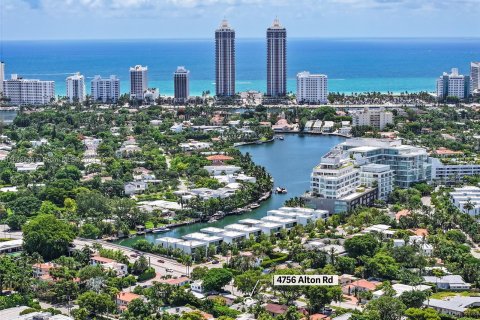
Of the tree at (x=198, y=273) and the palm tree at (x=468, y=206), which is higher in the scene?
the palm tree at (x=468, y=206)

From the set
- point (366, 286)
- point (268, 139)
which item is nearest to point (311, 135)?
point (268, 139)

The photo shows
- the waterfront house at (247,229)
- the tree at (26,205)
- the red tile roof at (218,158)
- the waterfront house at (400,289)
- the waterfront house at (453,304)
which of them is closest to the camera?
the waterfront house at (453,304)

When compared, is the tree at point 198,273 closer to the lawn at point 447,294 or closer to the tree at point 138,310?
the tree at point 138,310

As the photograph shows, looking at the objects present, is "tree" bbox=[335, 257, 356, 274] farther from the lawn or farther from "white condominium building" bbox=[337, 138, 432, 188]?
"white condominium building" bbox=[337, 138, 432, 188]

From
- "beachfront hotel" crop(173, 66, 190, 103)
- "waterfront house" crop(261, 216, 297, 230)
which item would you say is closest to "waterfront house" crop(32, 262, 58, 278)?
"waterfront house" crop(261, 216, 297, 230)

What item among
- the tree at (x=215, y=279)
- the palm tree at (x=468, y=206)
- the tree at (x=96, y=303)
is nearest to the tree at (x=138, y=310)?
the tree at (x=96, y=303)

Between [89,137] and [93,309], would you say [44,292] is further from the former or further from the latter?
[89,137]
